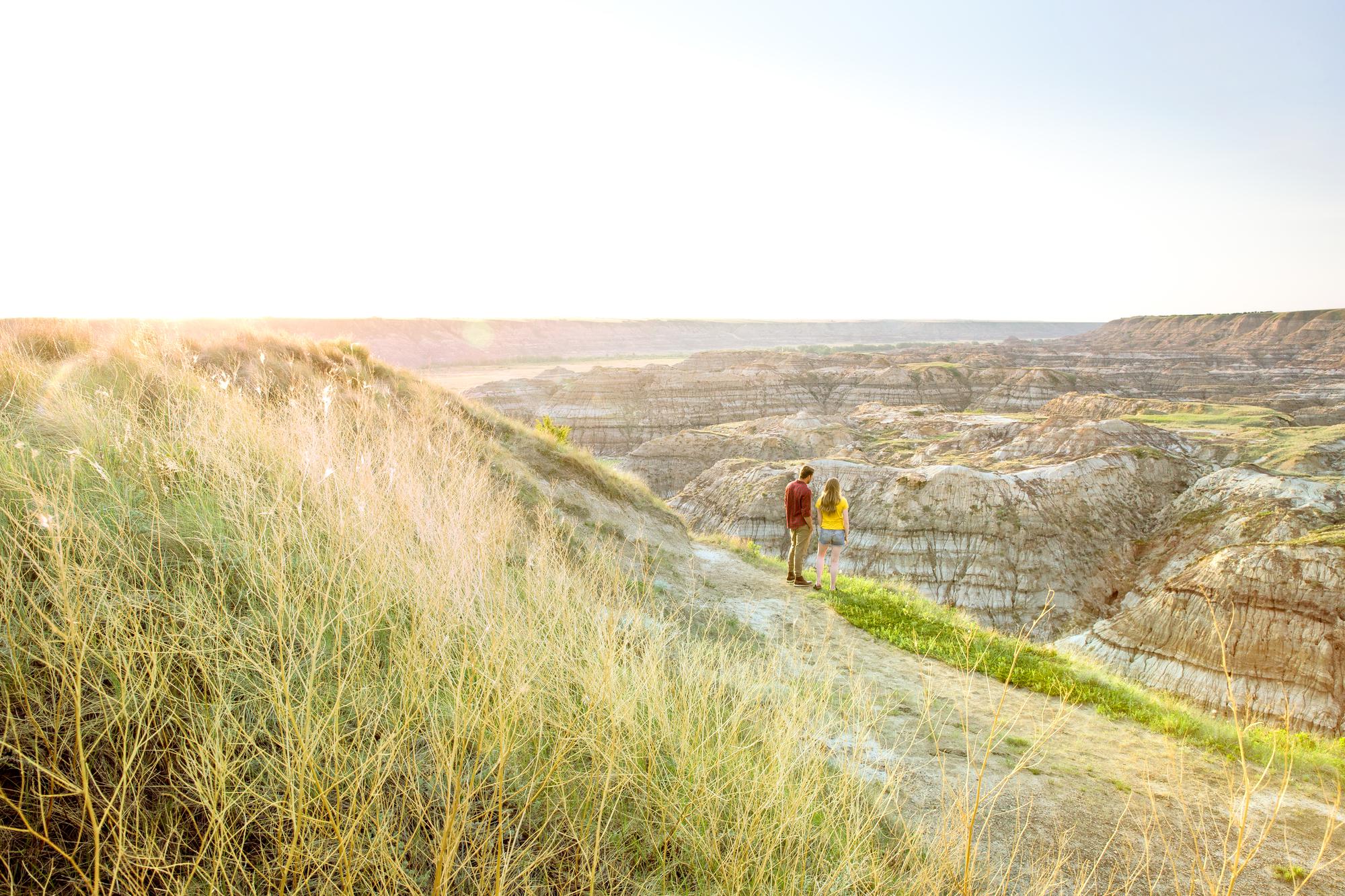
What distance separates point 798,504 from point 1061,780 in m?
5.03

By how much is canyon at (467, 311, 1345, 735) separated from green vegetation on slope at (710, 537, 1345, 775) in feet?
2.06

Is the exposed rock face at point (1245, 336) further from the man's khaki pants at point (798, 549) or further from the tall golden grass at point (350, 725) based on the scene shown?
the tall golden grass at point (350, 725)

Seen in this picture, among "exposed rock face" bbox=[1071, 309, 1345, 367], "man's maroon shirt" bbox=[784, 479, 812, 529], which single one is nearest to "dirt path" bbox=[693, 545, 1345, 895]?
"man's maroon shirt" bbox=[784, 479, 812, 529]

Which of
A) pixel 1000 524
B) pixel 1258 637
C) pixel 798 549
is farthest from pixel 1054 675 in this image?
pixel 1000 524

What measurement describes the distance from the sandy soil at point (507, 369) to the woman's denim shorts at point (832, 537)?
84494 mm

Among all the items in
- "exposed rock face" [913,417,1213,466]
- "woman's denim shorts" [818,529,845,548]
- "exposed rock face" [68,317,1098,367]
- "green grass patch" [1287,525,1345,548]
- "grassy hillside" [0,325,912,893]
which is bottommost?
"green grass patch" [1287,525,1345,548]

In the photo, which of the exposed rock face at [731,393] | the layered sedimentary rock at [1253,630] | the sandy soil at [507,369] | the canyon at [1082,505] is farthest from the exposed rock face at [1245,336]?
the layered sedimentary rock at [1253,630]

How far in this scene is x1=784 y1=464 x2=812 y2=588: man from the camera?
30.5 ft

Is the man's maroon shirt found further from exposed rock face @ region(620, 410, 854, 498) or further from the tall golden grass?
exposed rock face @ region(620, 410, 854, 498)

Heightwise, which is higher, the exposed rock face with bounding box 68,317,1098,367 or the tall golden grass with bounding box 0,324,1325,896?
the exposed rock face with bounding box 68,317,1098,367

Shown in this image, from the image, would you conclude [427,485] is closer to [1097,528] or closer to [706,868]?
[706,868]

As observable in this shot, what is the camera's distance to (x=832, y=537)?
31.2ft

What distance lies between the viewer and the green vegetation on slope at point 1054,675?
233 inches

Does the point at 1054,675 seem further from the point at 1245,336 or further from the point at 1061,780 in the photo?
the point at 1245,336
